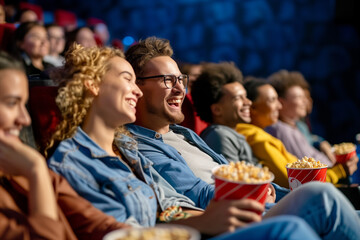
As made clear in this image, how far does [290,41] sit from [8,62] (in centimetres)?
506

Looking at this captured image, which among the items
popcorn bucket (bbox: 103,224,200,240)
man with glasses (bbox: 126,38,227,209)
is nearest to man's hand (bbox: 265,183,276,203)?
man with glasses (bbox: 126,38,227,209)

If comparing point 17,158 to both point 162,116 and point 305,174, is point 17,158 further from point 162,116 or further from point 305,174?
point 305,174

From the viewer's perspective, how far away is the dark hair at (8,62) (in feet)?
3.51

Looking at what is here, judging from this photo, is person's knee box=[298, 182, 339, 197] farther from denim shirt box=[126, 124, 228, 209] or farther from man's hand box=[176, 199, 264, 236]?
denim shirt box=[126, 124, 228, 209]

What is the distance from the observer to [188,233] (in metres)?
0.99

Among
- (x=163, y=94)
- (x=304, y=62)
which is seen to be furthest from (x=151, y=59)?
A: (x=304, y=62)

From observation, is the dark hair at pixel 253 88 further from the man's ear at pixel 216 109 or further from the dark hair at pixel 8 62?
the dark hair at pixel 8 62

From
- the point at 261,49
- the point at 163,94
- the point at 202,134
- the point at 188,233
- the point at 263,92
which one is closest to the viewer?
the point at 188,233

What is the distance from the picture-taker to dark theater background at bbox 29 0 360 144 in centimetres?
544

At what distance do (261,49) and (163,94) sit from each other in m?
4.31

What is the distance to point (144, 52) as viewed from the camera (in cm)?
187

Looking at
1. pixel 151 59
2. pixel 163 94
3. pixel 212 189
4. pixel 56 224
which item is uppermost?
pixel 151 59

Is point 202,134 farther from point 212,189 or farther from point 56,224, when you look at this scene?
point 56,224

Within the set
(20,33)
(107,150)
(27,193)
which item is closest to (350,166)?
(107,150)
